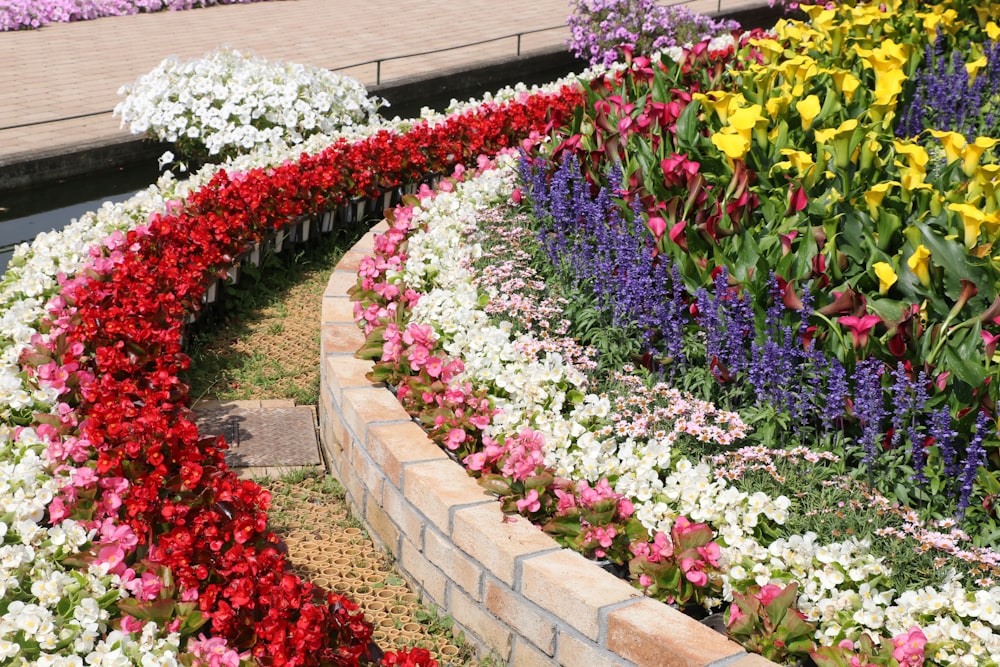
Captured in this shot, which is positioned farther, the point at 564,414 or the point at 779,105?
the point at 779,105

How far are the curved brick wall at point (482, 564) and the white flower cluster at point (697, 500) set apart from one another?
25 cm

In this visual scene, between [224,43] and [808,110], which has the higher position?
[808,110]

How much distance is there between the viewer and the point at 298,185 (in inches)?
255

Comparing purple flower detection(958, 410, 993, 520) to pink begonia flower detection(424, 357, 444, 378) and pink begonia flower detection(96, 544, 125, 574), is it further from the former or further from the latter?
pink begonia flower detection(96, 544, 125, 574)

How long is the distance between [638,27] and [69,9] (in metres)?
8.51

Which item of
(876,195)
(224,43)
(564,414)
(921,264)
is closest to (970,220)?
(921,264)

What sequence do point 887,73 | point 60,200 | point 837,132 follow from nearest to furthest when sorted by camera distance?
point 837,132 < point 887,73 < point 60,200

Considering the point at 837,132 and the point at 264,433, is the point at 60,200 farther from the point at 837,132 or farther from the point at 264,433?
the point at 837,132

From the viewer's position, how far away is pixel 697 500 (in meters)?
3.27

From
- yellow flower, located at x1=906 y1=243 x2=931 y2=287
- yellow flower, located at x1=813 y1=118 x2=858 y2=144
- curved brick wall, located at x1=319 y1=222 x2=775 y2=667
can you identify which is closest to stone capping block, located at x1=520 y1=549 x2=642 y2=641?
curved brick wall, located at x1=319 y1=222 x2=775 y2=667

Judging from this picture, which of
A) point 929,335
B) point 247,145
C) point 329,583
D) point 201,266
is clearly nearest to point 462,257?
point 201,266

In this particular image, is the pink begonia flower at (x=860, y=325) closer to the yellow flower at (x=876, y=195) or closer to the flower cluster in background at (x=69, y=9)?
the yellow flower at (x=876, y=195)

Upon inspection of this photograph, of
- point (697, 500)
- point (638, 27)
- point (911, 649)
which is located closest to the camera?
point (911, 649)

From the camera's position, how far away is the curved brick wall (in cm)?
291
